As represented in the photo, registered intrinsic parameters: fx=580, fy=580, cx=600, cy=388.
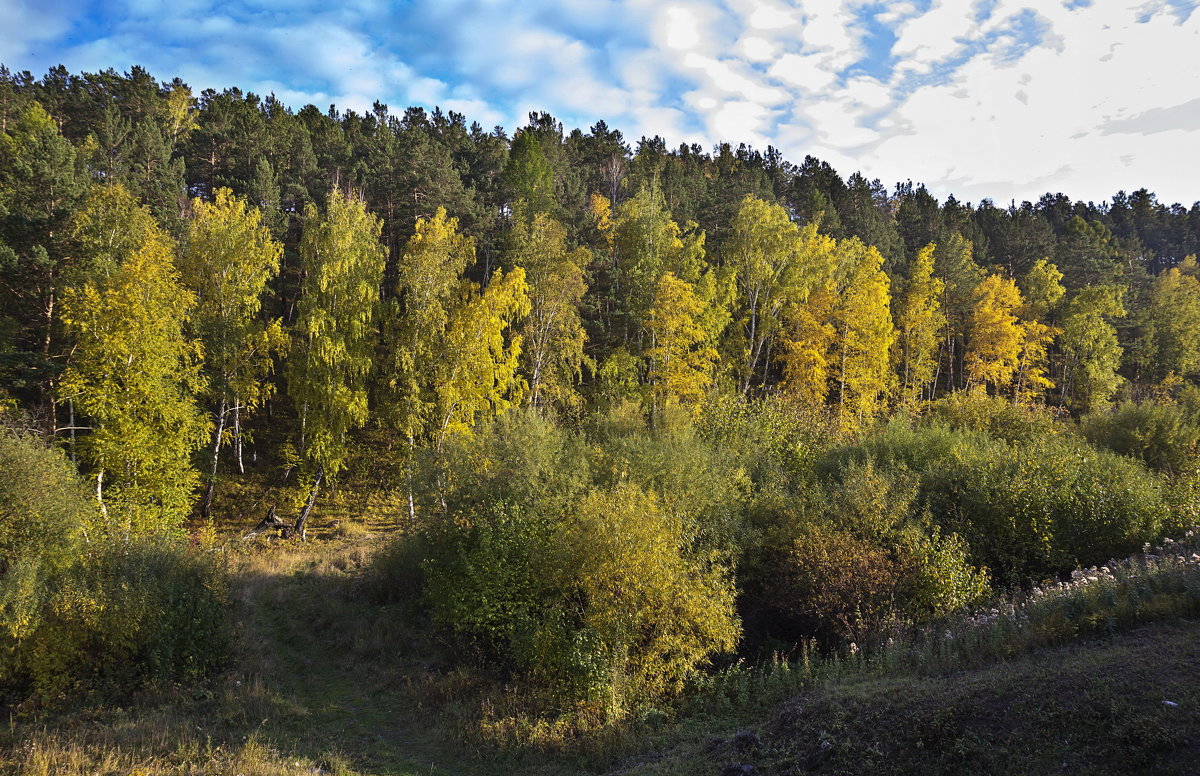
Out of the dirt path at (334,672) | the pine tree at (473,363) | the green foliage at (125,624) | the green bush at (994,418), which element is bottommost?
the dirt path at (334,672)

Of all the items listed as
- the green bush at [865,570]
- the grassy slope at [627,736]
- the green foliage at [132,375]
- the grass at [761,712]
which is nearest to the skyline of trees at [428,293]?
the green foliage at [132,375]

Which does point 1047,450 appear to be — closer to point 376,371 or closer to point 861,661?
point 861,661

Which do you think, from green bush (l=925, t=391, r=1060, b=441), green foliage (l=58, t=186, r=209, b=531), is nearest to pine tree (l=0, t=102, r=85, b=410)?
green foliage (l=58, t=186, r=209, b=531)

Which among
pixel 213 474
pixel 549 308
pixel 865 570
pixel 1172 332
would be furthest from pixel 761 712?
pixel 1172 332

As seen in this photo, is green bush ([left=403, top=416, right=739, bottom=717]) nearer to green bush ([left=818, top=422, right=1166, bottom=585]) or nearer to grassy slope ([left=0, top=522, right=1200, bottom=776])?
grassy slope ([left=0, top=522, right=1200, bottom=776])

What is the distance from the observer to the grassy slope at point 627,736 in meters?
7.33

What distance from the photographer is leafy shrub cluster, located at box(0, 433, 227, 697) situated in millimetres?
13852

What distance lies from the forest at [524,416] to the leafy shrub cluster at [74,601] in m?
0.08

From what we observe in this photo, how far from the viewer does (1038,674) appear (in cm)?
891

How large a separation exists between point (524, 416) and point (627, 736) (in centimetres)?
1119

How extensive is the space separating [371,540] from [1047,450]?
2825cm

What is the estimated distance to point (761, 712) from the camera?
480 inches

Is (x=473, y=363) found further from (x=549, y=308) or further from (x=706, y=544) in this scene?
(x=706, y=544)

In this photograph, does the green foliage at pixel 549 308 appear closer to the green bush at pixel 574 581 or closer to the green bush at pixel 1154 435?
the green bush at pixel 574 581
